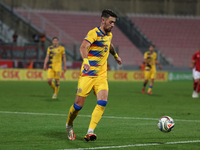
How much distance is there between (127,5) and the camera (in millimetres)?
39625

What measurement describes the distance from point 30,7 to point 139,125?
30.8 meters

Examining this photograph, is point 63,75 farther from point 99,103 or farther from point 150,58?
point 99,103

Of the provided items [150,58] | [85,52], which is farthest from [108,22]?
[150,58]

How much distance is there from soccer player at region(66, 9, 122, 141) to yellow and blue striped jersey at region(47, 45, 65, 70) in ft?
25.8

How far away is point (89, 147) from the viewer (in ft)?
18.1

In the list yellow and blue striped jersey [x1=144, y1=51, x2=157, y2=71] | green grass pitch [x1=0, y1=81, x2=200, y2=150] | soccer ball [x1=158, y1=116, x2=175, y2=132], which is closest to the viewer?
green grass pitch [x1=0, y1=81, x2=200, y2=150]

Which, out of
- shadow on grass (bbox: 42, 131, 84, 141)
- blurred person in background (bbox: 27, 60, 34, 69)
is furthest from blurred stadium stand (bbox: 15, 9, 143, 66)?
shadow on grass (bbox: 42, 131, 84, 141)

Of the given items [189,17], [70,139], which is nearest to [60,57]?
[70,139]

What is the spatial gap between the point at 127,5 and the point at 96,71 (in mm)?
34483

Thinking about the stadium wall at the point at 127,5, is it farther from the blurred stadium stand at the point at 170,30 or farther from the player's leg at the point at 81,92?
the player's leg at the point at 81,92

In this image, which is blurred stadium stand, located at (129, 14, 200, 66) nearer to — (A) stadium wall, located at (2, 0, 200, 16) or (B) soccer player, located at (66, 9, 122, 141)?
(A) stadium wall, located at (2, 0, 200, 16)

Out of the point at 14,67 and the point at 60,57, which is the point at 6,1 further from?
the point at 60,57

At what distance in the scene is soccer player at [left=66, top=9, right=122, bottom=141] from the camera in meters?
5.98

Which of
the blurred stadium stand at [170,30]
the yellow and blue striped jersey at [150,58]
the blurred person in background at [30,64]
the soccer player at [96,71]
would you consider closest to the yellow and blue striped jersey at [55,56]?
the yellow and blue striped jersey at [150,58]
